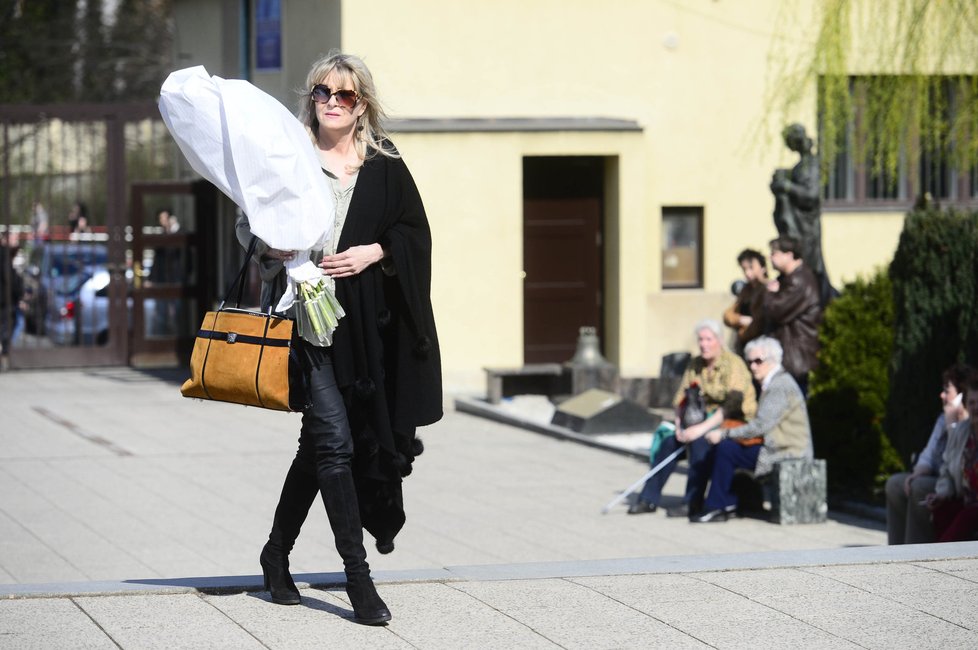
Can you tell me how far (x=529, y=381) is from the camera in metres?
18.3

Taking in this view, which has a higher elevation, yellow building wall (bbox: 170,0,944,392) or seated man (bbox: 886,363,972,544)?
yellow building wall (bbox: 170,0,944,392)

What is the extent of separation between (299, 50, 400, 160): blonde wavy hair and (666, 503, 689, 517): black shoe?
5.68m

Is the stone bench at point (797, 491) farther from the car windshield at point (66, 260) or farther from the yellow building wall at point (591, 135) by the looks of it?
the car windshield at point (66, 260)

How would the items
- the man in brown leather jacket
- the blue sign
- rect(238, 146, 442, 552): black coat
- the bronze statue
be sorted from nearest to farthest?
rect(238, 146, 442, 552): black coat → the man in brown leather jacket → the bronze statue → the blue sign

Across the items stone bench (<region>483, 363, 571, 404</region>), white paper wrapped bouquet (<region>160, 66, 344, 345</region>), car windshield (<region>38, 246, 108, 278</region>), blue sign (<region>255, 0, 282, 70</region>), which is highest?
blue sign (<region>255, 0, 282, 70</region>)

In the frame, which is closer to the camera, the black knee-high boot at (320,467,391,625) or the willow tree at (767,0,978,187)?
the black knee-high boot at (320,467,391,625)

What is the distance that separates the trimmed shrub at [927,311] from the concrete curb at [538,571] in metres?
3.68

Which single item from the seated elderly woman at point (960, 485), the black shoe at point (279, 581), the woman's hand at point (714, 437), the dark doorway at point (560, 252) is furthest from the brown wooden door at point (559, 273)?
the black shoe at point (279, 581)

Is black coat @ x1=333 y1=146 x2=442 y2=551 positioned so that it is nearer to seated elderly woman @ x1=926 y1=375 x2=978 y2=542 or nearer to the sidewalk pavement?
the sidewalk pavement

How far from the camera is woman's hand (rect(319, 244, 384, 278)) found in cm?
575

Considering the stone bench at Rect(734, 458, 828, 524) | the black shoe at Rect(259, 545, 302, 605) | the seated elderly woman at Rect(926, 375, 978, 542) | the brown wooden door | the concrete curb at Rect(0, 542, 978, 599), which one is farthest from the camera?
the brown wooden door

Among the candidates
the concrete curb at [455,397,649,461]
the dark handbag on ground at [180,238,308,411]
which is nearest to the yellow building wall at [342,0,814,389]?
the concrete curb at [455,397,649,461]

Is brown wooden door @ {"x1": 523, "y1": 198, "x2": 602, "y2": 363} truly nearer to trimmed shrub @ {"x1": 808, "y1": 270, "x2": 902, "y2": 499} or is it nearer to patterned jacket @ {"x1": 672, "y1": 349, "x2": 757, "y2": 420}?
trimmed shrub @ {"x1": 808, "y1": 270, "x2": 902, "y2": 499}

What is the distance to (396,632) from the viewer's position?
5.61 metres
